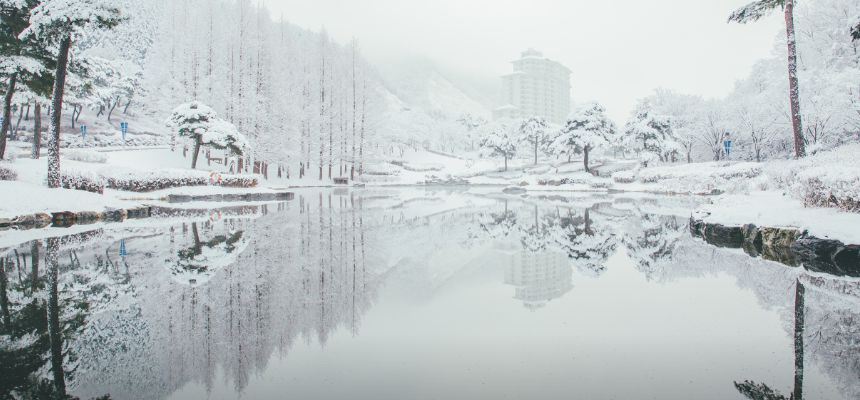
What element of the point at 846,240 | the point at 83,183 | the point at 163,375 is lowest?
the point at 163,375

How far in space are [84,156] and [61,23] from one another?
464 inches

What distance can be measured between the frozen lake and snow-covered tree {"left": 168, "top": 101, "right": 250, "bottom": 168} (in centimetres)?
2166

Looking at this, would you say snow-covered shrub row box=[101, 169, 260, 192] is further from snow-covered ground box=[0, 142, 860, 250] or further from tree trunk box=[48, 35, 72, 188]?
tree trunk box=[48, 35, 72, 188]

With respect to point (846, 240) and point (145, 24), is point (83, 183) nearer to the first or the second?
point (846, 240)

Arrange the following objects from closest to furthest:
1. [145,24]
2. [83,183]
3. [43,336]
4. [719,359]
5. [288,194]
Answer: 1. [719,359]
2. [43,336]
3. [83,183]
4. [288,194]
5. [145,24]

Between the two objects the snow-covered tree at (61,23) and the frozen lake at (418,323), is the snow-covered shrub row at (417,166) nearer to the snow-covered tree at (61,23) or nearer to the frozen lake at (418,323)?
the snow-covered tree at (61,23)

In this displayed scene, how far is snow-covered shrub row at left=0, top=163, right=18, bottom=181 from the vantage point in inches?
640

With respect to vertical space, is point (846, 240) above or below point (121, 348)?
above

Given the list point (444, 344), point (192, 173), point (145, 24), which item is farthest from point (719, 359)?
point (145, 24)

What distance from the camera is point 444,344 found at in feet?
15.0

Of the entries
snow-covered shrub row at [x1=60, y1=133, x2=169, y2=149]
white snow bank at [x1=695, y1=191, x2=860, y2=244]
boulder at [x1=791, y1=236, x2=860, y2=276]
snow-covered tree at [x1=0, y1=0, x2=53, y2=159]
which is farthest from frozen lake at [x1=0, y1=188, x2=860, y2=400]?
snow-covered shrub row at [x1=60, y1=133, x2=169, y2=149]

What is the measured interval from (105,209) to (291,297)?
13.5m

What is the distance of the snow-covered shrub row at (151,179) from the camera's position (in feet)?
72.6

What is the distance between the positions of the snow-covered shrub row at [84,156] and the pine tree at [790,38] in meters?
31.0
